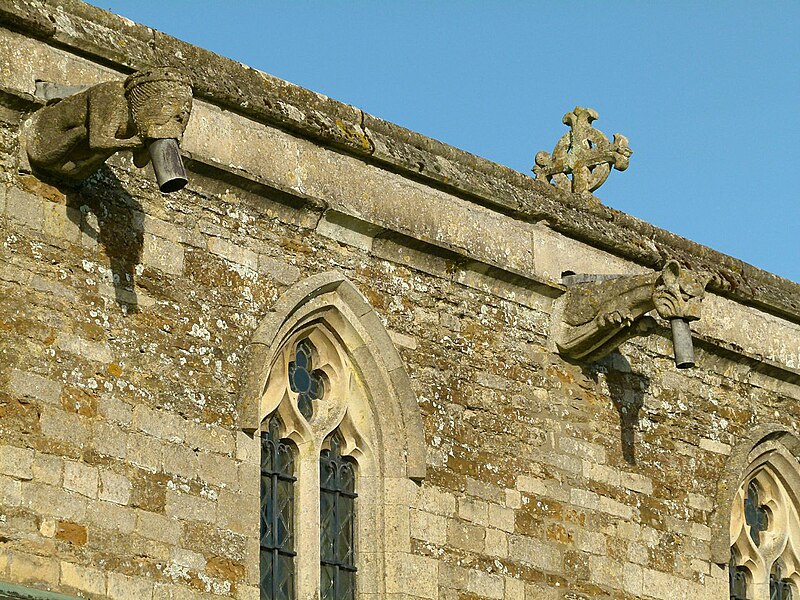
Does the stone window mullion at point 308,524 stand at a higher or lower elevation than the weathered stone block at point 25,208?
lower

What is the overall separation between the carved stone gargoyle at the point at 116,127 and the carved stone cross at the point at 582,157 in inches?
159

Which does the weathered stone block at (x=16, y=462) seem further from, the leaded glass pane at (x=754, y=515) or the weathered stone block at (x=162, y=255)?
the leaded glass pane at (x=754, y=515)

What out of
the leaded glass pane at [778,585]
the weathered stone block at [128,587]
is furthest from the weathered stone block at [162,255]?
the leaded glass pane at [778,585]

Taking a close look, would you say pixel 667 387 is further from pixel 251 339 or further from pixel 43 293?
pixel 43 293

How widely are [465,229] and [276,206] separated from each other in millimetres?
1455

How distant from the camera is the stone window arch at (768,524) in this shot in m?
14.2

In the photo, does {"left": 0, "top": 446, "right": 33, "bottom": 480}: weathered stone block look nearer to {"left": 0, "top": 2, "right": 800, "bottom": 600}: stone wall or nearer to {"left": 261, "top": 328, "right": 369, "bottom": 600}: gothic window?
{"left": 0, "top": 2, "right": 800, "bottom": 600}: stone wall

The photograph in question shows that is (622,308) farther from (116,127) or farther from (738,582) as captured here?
(116,127)

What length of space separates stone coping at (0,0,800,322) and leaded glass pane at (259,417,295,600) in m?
1.66

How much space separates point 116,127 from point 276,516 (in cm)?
230

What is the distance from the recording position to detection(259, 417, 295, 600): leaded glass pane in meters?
11.5

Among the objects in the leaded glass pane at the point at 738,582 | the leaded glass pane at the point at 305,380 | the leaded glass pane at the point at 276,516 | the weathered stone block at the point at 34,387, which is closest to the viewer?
the weathered stone block at the point at 34,387

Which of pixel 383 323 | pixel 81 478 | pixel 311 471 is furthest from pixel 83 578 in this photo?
pixel 383 323

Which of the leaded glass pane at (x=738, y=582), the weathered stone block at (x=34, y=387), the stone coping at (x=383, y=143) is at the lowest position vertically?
the weathered stone block at (x=34, y=387)
